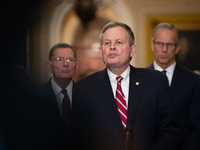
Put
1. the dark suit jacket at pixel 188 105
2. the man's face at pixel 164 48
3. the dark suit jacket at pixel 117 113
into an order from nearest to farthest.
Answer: the dark suit jacket at pixel 117 113 < the dark suit jacket at pixel 188 105 < the man's face at pixel 164 48

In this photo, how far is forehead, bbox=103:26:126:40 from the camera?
4.03 feet

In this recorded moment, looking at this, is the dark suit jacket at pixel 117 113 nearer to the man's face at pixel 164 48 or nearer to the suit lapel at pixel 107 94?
the suit lapel at pixel 107 94

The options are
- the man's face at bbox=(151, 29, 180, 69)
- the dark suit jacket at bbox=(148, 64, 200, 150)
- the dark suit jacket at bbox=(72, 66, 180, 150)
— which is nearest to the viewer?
the dark suit jacket at bbox=(72, 66, 180, 150)

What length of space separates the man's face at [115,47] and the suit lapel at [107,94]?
3.2 inches

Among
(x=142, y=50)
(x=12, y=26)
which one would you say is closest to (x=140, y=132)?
(x=142, y=50)

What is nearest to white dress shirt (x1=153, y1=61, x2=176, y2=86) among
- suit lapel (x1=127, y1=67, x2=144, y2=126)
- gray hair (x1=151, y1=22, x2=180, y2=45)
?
gray hair (x1=151, y1=22, x2=180, y2=45)

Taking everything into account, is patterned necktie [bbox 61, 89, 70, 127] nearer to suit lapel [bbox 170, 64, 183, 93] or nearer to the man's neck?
the man's neck

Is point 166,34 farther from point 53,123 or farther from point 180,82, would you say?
point 53,123

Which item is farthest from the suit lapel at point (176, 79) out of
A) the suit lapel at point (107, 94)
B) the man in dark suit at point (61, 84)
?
the man in dark suit at point (61, 84)

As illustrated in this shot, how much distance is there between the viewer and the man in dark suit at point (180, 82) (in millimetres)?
1397

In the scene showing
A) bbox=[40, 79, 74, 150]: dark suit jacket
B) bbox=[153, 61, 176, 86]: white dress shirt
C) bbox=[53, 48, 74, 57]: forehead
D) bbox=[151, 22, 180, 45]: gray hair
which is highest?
bbox=[151, 22, 180, 45]: gray hair

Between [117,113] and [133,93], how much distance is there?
0.13m

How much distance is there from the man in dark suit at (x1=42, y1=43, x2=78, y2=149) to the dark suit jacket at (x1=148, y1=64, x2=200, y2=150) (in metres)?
0.64

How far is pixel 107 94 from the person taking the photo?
123cm
